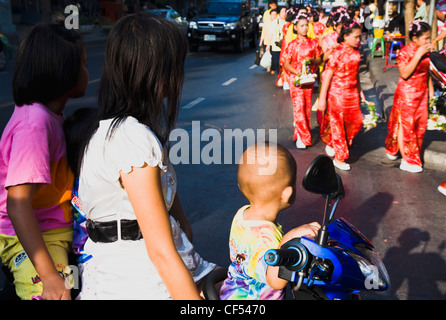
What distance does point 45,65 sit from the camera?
205cm

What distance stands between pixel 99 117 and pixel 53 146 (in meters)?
0.37

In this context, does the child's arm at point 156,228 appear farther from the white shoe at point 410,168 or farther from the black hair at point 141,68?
the white shoe at point 410,168

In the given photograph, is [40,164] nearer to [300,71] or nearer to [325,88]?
[325,88]

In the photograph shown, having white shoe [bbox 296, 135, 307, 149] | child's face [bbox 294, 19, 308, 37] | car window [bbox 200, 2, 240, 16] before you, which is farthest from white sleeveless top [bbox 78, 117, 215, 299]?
car window [bbox 200, 2, 240, 16]

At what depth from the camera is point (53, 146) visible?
2.05 m

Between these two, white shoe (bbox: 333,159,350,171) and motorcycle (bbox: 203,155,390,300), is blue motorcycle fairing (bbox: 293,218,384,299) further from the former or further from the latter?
white shoe (bbox: 333,159,350,171)

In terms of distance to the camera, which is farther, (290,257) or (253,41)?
(253,41)

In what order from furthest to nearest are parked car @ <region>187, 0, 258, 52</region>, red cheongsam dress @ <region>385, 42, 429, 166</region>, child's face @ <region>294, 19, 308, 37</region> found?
parked car @ <region>187, 0, 258, 52</region>
child's face @ <region>294, 19, 308, 37</region>
red cheongsam dress @ <region>385, 42, 429, 166</region>

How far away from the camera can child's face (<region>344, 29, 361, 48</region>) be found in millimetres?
6504

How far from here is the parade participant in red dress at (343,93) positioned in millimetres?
6684

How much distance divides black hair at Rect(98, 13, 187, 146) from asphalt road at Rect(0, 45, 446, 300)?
246cm

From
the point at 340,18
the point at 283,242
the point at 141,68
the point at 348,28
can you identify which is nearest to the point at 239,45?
the point at 340,18

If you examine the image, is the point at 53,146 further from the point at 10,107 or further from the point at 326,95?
the point at 10,107

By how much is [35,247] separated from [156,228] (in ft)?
1.71
